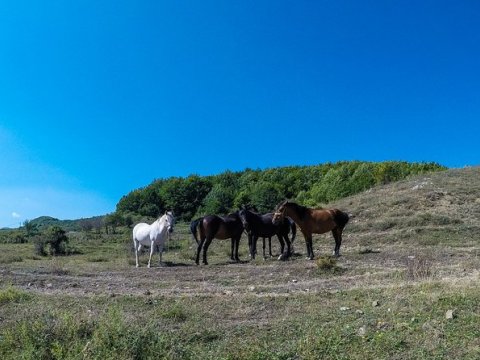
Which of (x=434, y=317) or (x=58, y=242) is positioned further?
(x=58, y=242)

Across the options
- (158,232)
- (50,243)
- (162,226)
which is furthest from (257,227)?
(50,243)

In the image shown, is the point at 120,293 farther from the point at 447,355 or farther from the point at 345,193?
the point at 345,193

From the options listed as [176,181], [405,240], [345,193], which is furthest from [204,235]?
[176,181]

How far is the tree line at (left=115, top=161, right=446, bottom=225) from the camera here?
4509 cm

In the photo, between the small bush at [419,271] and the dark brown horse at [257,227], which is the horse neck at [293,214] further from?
the small bush at [419,271]

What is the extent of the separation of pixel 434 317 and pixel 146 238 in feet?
40.1

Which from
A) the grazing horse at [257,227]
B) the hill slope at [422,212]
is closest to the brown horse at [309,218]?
the grazing horse at [257,227]

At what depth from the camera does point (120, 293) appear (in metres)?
9.56

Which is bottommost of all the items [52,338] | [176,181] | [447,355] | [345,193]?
[447,355]

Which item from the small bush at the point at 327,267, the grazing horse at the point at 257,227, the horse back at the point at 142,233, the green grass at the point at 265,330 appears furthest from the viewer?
the horse back at the point at 142,233

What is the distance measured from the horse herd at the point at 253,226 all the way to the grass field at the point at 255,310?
1537 mm

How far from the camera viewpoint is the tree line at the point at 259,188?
45.1 metres

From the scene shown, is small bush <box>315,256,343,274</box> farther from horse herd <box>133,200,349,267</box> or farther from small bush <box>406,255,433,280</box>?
horse herd <box>133,200,349,267</box>

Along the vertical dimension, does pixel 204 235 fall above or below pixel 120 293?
above
